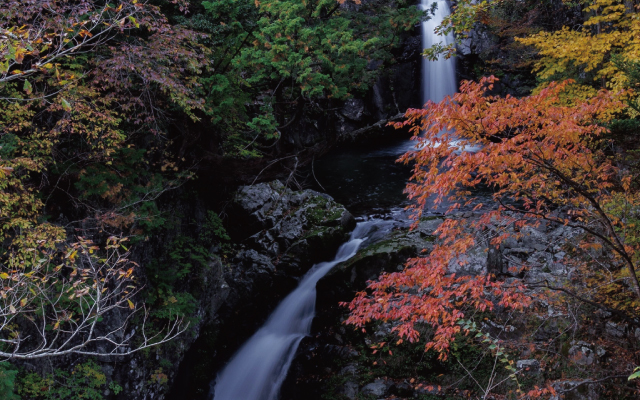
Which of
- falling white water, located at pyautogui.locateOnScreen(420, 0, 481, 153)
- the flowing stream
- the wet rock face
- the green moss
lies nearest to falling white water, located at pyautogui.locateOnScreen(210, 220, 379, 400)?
the flowing stream

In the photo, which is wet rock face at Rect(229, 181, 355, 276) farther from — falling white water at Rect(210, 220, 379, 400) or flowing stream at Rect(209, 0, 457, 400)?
falling white water at Rect(210, 220, 379, 400)

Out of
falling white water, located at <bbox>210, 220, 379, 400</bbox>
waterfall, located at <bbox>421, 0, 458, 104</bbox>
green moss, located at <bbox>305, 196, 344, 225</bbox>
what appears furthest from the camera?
waterfall, located at <bbox>421, 0, 458, 104</bbox>

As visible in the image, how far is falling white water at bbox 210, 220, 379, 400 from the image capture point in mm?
8859

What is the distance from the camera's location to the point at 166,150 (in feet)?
28.3

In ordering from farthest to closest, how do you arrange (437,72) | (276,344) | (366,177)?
(437,72) → (366,177) → (276,344)

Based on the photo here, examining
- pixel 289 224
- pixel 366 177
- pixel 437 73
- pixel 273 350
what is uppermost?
pixel 437 73

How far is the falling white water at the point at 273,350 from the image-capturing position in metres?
8.86

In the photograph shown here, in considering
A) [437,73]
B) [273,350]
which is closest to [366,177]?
[437,73]

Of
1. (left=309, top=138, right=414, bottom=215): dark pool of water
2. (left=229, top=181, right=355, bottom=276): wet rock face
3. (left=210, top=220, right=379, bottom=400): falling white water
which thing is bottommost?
(left=210, top=220, right=379, bottom=400): falling white water

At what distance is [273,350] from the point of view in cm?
939

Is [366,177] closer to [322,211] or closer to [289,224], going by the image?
[322,211]

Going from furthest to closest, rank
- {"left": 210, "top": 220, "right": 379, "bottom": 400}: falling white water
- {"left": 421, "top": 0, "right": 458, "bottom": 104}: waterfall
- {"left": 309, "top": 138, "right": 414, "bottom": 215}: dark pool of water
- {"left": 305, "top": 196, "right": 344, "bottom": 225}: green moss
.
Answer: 1. {"left": 421, "top": 0, "right": 458, "bottom": 104}: waterfall
2. {"left": 309, "top": 138, "right": 414, "bottom": 215}: dark pool of water
3. {"left": 305, "top": 196, "right": 344, "bottom": 225}: green moss
4. {"left": 210, "top": 220, "right": 379, "bottom": 400}: falling white water

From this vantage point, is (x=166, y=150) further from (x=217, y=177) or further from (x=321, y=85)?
(x=321, y=85)

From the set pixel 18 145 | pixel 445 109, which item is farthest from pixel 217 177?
pixel 445 109
